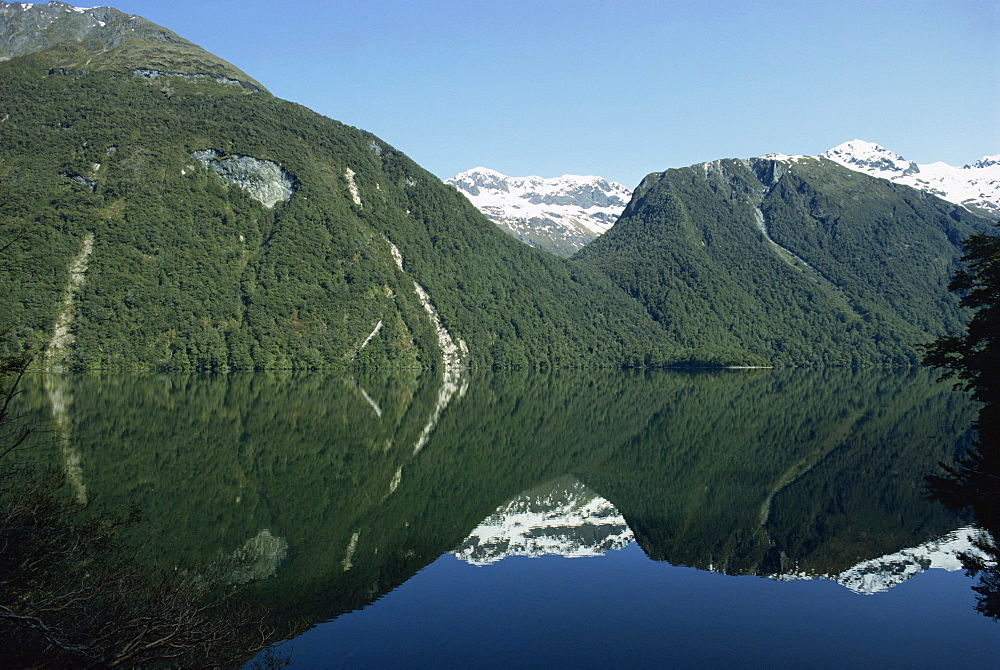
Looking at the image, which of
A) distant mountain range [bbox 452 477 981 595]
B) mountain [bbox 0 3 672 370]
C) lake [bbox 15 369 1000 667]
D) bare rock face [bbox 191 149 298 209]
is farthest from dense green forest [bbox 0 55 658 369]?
distant mountain range [bbox 452 477 981 595]

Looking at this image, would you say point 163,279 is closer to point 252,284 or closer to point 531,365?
point 252,284

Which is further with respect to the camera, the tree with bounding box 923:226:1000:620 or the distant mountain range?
the distant mountain range

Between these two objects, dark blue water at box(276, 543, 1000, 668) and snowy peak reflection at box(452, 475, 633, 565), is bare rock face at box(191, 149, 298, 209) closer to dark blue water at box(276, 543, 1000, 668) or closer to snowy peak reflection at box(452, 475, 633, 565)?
snowy peak reflection at box(452, 475, 633, 565)

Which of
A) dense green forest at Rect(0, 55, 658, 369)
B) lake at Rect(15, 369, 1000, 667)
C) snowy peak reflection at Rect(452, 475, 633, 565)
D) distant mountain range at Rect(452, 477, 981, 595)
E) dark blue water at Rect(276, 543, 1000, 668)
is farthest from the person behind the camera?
dense green forest at Rect(0, 55, 658, 369)

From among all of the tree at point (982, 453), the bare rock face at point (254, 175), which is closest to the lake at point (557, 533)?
the tree at point (982, 453)

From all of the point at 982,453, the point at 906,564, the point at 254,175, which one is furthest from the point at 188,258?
the point at 906,564

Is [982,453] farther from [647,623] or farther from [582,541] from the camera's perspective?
[647,623]
